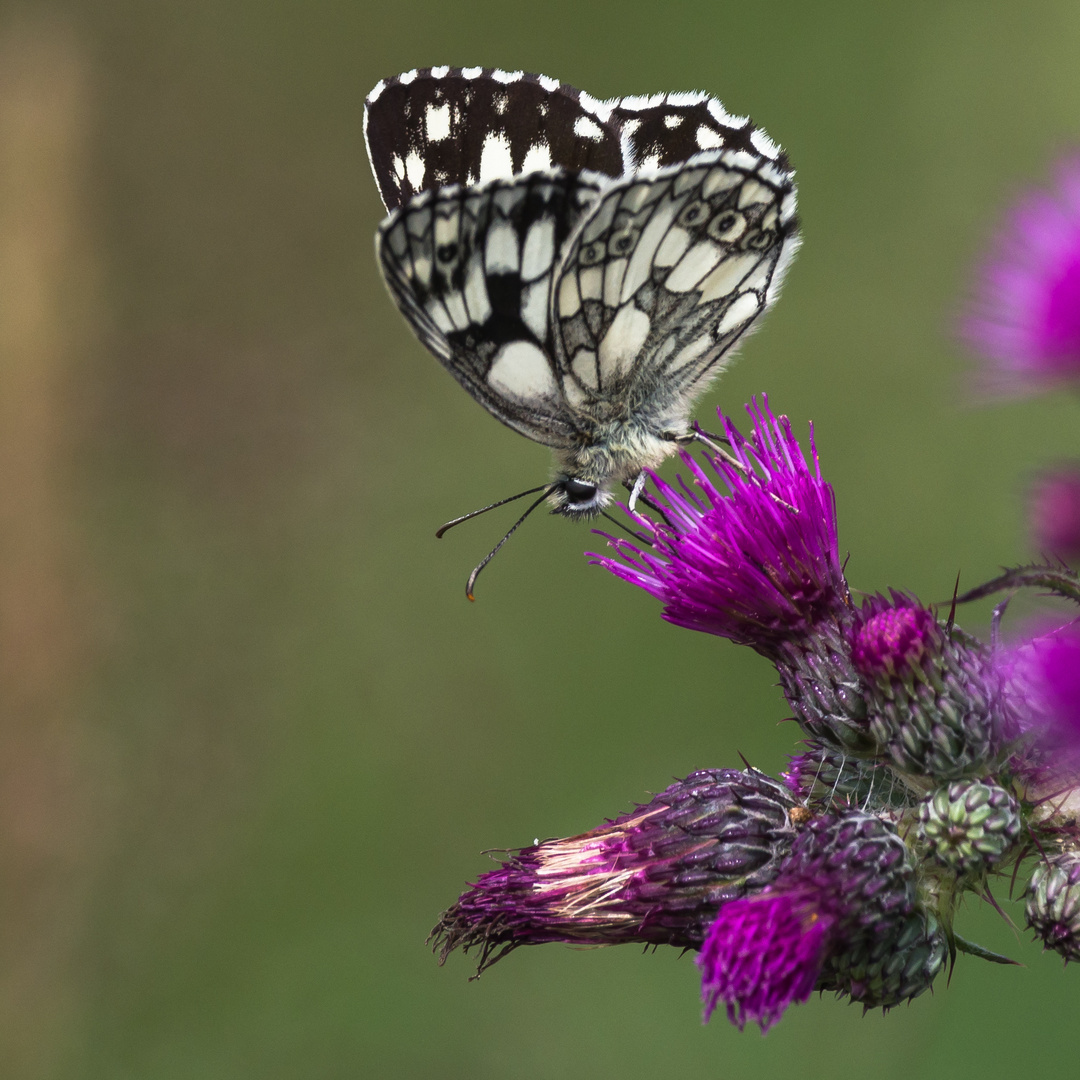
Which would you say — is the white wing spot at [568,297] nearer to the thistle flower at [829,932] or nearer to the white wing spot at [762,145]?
the white wing spot at [762,145]

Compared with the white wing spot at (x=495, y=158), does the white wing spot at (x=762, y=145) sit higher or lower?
lower

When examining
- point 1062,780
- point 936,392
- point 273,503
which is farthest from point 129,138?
point 1062,780

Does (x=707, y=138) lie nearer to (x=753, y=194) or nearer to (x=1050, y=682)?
(x=753, y=194)

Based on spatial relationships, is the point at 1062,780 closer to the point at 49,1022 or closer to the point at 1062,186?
the point at 1062,186

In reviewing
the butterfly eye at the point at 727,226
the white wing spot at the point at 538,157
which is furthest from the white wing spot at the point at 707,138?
the white wing spot at the point at 538,157

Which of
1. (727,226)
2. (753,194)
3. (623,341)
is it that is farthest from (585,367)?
(753,194)

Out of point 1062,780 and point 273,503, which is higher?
point 273,503
